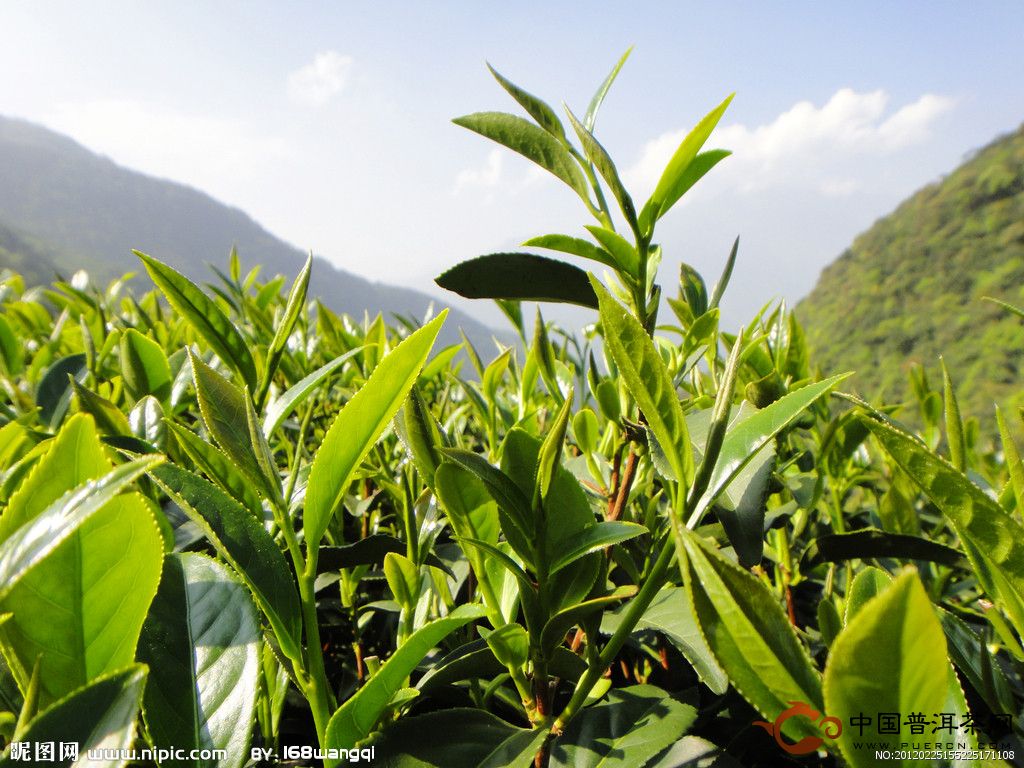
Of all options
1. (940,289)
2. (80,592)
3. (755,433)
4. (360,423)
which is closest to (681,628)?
(755,433)

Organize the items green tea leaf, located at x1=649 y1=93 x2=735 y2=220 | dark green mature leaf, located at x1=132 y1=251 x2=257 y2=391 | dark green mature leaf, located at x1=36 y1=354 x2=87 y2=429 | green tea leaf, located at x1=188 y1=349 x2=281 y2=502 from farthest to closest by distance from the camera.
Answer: dark green mature leaf, located at x1=36 y1=354 x2=87 y2=429
dark green mature leaf, located at x1=132 y1=251 x2=257 y2=391
green tea leaf, located at x1=649 y1=93 x2=735 y2=220
green tea leaf, located at x1=188 y1=349 x2=281 y2=502

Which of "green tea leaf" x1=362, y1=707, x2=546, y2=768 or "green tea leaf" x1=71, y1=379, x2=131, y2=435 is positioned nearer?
"green tea leaf" x1=362, y1=707, x2=546, y2=768

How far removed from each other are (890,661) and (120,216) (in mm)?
104608

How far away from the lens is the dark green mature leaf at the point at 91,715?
0.30 m

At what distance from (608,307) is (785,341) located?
79 cm

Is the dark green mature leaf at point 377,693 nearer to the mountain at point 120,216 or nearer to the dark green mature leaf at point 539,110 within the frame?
the dark green mature leaf at point 539,110

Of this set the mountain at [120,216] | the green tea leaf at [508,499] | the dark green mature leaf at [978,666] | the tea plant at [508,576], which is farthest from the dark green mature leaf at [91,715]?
the mountain at [120,216]

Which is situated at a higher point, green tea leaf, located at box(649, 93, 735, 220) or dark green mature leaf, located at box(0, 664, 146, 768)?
green tea leaf, located at box(649, 93, 735, 220)

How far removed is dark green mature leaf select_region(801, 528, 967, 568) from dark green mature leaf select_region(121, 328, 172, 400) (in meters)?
0.84

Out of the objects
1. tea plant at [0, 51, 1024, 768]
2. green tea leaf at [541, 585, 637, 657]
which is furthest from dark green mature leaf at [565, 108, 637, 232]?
green tea leaf at [541, 585, 637, 657]

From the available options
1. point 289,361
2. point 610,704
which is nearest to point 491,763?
point 610,704

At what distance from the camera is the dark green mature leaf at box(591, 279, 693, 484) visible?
40 centimetres

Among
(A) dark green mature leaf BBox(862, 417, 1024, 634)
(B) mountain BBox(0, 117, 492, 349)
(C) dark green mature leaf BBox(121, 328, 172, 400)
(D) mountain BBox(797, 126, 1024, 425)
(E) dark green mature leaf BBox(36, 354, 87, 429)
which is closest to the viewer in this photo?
(A) dark green mature leaf BBox(862, 417, 1024, 634)

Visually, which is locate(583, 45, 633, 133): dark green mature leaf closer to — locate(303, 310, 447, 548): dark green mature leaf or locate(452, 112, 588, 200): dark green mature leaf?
locate(452, 112, 588, 200): dark green mature leaf
